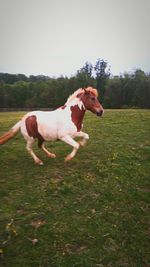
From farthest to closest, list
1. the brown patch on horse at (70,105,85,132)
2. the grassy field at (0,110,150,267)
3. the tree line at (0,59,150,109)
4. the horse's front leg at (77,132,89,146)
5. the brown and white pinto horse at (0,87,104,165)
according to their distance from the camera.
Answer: the tree line at (0,59,150,109)
the horse's front leg at (77,132,89,146)
the brown patch on horse at (70,105,85,132)
the brown and white pinto horse at (0,87,104,165)
the grassy field at (0,110,150,267)

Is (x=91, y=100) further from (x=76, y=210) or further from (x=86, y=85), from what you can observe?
(x=86, y=85)

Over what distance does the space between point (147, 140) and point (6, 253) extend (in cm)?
945

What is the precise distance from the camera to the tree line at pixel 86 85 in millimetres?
77750

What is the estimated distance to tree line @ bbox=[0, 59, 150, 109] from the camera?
255 feet

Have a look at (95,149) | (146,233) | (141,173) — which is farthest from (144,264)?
(95,149)

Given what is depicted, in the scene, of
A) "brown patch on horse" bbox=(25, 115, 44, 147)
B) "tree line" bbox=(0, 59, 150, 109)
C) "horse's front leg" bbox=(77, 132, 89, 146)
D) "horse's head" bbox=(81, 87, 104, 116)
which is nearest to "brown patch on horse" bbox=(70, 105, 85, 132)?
"horse's front leg" bbox=(77, 132, 89, 146)

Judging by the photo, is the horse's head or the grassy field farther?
the horse's head

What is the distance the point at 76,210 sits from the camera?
22.8 ft

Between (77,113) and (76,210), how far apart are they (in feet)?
11.6

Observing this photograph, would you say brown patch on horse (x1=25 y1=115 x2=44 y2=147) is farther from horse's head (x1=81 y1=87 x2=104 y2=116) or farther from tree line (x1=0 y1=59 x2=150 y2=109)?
tree line (x1=0 y1=59 x2=150 y2=109)

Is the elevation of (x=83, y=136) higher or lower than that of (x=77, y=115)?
lower

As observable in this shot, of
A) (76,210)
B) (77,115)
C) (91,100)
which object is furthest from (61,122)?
(76,210)

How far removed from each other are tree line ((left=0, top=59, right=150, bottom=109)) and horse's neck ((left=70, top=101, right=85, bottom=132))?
65.3 meters

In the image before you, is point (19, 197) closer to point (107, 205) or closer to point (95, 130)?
point (107, 205)
